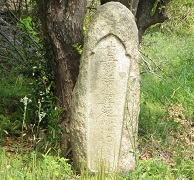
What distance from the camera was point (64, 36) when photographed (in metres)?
5.25

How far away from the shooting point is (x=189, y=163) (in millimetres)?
4895

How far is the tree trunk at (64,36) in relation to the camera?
521cm

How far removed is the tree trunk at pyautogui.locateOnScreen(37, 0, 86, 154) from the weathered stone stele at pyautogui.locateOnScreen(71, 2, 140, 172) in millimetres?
616

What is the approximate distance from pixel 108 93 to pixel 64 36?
0.98 meters

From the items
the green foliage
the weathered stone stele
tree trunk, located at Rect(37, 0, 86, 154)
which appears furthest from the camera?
tree trunk, located at Rect(37, 0, 86, 154)

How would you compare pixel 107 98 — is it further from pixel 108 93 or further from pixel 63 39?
pixel 63 39

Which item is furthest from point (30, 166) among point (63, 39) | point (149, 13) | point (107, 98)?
point (149, 13)

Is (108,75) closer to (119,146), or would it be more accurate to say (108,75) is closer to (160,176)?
(119,146)

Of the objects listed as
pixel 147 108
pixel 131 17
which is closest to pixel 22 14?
pixel 147 108

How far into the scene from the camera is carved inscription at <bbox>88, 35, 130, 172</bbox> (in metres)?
4.66

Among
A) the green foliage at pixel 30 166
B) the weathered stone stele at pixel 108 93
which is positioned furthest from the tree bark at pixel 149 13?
the green foliage at pixel 30 166

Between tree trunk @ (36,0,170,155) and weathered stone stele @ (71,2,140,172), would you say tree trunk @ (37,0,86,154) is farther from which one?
weathered stone stele @ (71,2,140,172)

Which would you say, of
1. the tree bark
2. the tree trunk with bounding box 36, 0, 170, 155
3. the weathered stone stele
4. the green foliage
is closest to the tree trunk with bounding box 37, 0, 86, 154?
the tree trunk with bounding box 36, 0, 170, 155

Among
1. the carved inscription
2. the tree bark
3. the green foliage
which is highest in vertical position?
the tree bark
